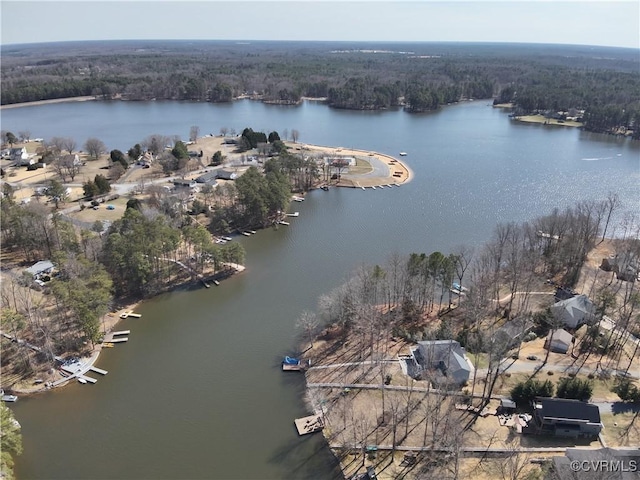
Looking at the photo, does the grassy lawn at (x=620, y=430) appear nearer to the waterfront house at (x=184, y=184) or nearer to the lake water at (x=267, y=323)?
the lake water at (x=267, y=323)

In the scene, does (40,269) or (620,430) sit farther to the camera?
(40,269)

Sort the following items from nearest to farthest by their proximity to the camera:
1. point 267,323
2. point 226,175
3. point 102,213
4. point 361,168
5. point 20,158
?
point 267,323, point 102,213, point 226,175, point 361,168, point 20,158

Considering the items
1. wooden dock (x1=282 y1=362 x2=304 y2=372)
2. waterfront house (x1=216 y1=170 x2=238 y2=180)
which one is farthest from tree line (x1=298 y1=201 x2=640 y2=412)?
waterfront house (x1=216 y1=170 x2=238 y2=180)

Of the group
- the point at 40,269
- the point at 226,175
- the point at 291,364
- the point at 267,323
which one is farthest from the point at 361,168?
the point at 291,364

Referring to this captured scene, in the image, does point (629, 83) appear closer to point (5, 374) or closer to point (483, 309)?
point (483, 309)

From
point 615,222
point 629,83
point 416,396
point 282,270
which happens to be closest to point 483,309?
point 416,396

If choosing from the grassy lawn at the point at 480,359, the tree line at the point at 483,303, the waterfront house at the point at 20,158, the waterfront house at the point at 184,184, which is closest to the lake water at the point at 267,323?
the tree line at the point at 483,303

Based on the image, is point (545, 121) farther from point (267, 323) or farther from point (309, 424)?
point (309, 424)
